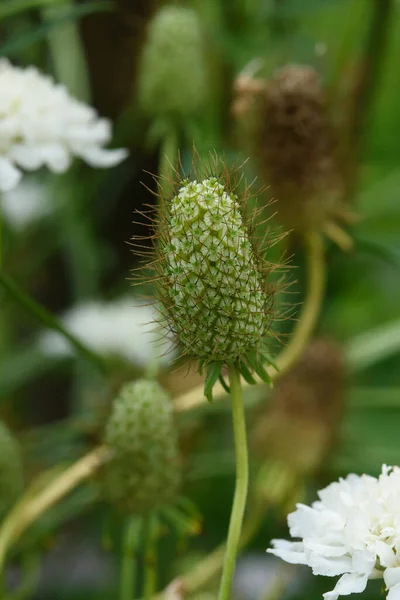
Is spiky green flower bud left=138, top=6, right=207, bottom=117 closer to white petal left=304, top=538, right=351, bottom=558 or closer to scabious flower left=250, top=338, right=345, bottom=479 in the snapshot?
scabious flower left=250, top=338, right=345, bottom=479

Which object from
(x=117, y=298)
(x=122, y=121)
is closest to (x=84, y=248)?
(x=117, y=298)

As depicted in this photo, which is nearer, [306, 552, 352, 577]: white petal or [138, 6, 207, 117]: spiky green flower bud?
[306, 552, 352, 577]: white petal

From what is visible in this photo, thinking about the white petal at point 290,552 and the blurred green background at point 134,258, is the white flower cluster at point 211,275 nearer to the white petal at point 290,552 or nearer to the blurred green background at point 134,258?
the white petal at point 290,552

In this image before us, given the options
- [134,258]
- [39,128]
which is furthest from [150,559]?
[134,258]

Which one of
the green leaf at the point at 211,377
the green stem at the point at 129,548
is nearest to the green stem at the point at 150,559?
the green stem at the point at 129,548

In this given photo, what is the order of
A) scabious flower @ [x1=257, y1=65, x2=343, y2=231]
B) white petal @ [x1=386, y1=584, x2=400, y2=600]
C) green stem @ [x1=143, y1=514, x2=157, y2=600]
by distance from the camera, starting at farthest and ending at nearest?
scabious flower @ [x1=257, y1=65, x2=343, y2=231] → green stem @ [x1=143, y1=514, x2=157, y2=600] → white petal @ [x1=386, y1=584, x2=400, y2=600]

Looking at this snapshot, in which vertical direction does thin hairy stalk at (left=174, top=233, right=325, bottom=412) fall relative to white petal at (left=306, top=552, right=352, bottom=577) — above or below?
above

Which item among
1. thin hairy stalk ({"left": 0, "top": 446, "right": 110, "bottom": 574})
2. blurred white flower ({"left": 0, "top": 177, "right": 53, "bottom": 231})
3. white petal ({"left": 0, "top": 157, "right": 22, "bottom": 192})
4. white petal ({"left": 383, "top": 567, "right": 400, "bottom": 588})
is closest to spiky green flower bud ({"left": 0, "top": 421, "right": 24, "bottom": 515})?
thin hairy stalk ({"left": 0, "top": 446, "right": 110, "bottom": 574})
